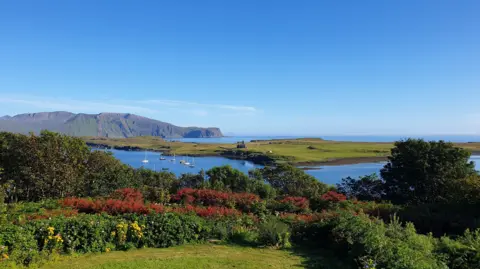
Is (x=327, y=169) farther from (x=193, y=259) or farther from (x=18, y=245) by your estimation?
(x=18, y=245)

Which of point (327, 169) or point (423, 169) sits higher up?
point (423, 169)

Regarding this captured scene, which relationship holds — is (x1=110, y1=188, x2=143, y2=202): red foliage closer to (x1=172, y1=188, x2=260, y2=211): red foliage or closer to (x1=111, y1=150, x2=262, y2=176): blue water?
(x1=172, y1=188, x2=260, y2=211): red foliage

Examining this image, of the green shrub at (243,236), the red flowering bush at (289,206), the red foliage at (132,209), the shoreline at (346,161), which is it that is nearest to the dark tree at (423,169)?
the red flowering bush at (289,206)

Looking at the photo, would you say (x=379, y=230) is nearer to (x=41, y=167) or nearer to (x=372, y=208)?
(x=372, y=208)

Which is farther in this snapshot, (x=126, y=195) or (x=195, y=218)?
(x=126, y=195)

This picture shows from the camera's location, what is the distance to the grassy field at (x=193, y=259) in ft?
21.3

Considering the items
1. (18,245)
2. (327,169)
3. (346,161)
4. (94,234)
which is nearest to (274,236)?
(94,234)

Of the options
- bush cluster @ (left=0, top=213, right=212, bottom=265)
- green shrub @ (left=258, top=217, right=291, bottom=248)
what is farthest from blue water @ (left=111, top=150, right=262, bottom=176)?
green shrub @ (left=258, top=217, right=291, bottom=248)

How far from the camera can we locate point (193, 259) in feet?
22.8

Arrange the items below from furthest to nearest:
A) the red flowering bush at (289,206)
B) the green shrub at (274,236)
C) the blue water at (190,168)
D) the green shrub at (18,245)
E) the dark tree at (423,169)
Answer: the blue water at (190,168), the dark tree at (423,169), the red flowering bush at (289,206), the green shrub at (274,236), the green shrub at (18,245)

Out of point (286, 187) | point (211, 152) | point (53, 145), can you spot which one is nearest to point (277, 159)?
point (211, 152)

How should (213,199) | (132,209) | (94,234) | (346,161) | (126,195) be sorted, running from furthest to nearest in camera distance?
(346,161)
(213,199)
(126,195)
(132,209)
(94,234)

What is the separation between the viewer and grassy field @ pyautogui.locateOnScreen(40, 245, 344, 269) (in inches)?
256

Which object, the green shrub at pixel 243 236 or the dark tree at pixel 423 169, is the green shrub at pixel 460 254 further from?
the dark tree at pixel 423 169
